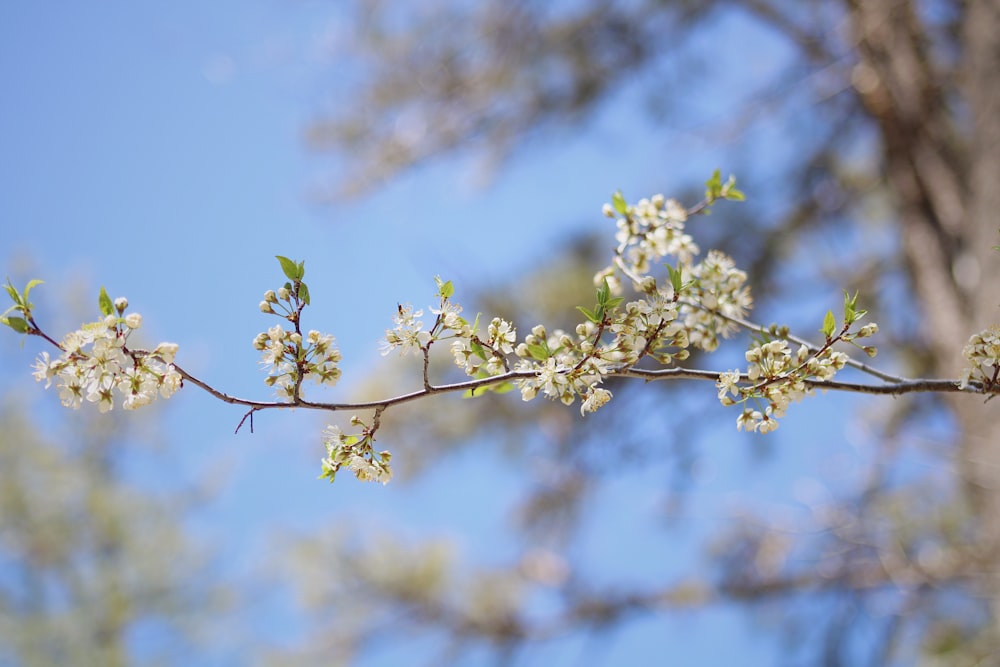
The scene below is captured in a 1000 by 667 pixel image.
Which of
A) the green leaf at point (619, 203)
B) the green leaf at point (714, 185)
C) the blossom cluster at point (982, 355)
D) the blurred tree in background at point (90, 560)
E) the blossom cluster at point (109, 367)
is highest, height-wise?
the blurred tree in background at point (90, 560)

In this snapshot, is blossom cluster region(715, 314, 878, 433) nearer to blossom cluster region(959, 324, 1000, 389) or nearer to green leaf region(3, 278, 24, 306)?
blossom cluster region(959, 324, 1000, 389)

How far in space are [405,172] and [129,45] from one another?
196 inches

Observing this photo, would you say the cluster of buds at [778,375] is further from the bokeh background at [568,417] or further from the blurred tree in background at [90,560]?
the blurred tree in background at [90,560]

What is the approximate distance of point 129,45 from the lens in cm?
751

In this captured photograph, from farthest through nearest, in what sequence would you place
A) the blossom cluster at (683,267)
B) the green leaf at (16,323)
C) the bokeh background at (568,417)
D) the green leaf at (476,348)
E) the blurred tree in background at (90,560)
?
1. the blurred tree in background at (90,560)
2. the bokeh background at (568,417)
3. the blossom cluster at (683,267)
4. the green leaf at (476,348)
5. the green leaf at (16,323)

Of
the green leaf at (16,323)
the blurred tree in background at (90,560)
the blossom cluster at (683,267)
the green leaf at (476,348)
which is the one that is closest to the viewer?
the green leaf at (16,323)

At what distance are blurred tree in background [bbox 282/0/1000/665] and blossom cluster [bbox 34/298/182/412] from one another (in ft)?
7.38

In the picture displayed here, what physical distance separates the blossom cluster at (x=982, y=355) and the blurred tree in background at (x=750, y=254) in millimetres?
2147

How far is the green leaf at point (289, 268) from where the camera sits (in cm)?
81

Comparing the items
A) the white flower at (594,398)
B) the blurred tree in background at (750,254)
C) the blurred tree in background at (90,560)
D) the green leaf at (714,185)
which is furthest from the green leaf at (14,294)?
the blurred tree in background at (90,560)

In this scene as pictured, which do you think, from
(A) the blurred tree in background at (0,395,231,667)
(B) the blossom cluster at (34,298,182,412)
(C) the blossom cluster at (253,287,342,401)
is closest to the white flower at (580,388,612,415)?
(C) the blossom cluster at (253,287,342,401)

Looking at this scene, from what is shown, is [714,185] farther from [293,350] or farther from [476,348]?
[293,350]

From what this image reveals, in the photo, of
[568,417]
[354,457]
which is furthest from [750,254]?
[354,457]

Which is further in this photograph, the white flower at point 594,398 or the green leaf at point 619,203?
the green leaf at point 619,203
